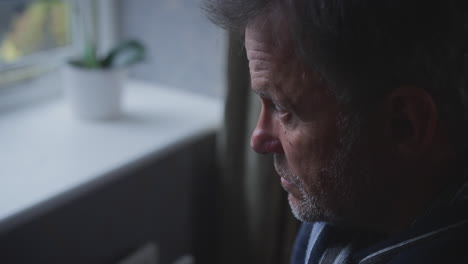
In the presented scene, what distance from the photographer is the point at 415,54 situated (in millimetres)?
592

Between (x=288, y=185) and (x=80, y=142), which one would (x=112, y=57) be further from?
(x=288, y=185)

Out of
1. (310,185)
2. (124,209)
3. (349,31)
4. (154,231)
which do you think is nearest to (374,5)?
(349,31)

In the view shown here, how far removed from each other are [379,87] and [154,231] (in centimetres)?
93

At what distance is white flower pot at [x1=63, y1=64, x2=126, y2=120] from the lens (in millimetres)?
1370

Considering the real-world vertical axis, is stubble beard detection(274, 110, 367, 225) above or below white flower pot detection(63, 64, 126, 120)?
above

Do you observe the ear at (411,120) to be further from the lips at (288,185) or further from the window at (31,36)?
the window at (31,36)

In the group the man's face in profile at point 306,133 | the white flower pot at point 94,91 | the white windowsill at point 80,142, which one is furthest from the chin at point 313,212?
the white flower pot at point 94,91

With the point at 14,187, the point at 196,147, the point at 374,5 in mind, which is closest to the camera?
the point at 374,5

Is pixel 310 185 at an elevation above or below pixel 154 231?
above

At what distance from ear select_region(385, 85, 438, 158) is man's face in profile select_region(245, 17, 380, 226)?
0.04 meters

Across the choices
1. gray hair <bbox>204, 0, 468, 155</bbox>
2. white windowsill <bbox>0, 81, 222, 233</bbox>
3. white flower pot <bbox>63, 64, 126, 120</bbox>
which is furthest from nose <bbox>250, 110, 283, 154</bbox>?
white flower pot <bbox>63, 64, 126, 120</bbox>

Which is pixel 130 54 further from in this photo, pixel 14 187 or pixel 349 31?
pixel 349 31

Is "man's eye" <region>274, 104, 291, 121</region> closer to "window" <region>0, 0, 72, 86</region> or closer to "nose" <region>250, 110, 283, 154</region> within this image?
"nose" <region>250, 110, 283, 154</region>

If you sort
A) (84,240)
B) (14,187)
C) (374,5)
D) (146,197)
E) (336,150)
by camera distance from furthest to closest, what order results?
1. (146,197)
2. (84,240)
3. (14,187)
4. (336,150)
5. (374,5)
